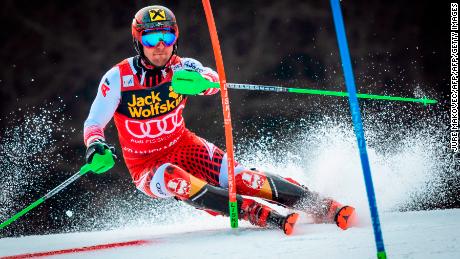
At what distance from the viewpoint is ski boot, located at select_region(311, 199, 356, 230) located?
2398mm

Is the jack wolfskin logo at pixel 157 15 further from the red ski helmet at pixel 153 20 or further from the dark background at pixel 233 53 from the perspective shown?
the dark background at pixel 233 53

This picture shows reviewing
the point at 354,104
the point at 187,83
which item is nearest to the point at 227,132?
the point at 187,83

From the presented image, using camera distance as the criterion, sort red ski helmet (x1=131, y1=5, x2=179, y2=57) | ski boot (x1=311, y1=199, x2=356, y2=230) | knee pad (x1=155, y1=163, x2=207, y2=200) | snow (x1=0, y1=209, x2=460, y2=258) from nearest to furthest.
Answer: snow (x1=0, y1=209, x2=460, y2=258) < ski boot (x1=311, y1=199, x2=356, y2=230) < knee pad (x1=155, y1=163, x2=207, y2=200) < red ski helmet (x1=131, y1=5, x2=179, y2=57)

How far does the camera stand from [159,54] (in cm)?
277

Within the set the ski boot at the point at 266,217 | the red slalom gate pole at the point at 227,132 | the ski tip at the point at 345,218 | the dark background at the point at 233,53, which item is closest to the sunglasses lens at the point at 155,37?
the red slalom gate pole at the point at 227,132

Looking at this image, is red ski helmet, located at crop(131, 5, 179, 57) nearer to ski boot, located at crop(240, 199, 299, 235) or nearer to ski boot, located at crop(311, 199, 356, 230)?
ski boot, located at crop(240, 199, 299, 235)

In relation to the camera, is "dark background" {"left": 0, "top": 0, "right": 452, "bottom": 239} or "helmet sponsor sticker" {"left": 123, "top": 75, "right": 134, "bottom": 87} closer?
"helmet sponsor sticker" {"left": 123, "top": 75, "right": 134, "bottom": 87}

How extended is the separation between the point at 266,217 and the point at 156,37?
3.52 feet

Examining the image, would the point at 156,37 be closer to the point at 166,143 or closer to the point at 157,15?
the point at 157,15

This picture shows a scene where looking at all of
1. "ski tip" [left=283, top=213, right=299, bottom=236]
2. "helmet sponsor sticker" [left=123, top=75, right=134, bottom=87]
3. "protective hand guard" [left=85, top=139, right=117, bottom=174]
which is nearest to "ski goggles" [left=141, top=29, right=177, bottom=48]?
"helmet sponsor sticker" [left=123, top=75, right=134, bottom=87]

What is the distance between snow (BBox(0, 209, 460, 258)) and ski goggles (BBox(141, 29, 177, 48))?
98 centimetres

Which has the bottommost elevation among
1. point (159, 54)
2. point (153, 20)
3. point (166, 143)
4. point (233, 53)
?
point (166, 143)

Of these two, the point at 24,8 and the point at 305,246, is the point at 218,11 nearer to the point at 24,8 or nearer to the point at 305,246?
the point at 24,8

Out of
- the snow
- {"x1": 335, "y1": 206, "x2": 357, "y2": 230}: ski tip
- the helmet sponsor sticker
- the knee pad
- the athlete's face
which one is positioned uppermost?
the athlete's face
